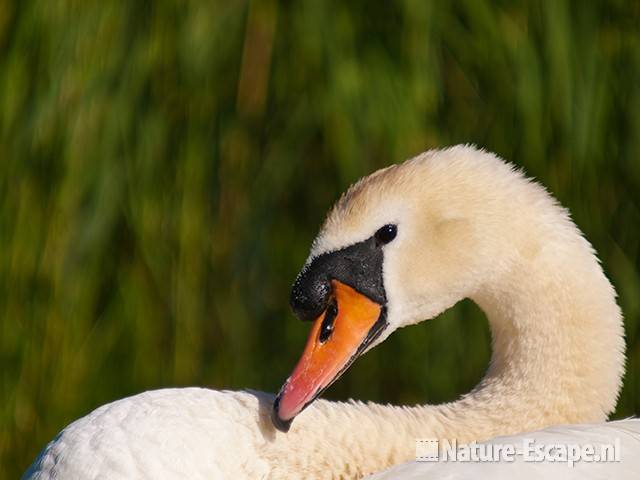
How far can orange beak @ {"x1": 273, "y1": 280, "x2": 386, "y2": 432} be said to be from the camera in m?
1.33

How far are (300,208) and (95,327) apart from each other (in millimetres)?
401

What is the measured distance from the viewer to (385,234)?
1.42 meters

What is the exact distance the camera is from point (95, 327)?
2139 millimetres

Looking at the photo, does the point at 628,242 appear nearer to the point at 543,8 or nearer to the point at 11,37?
the point at 543,8

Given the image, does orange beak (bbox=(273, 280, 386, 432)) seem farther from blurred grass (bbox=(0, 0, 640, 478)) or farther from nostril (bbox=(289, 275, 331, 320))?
blurred grass (bbox=(0, 0, 640, 478))

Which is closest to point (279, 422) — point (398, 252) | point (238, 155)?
point (398, 252)

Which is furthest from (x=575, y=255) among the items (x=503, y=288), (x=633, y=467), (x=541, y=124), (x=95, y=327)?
(x=95, y=327)

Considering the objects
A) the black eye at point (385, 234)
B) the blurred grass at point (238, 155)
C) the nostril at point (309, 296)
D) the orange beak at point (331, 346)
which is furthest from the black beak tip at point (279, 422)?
the blurred grass at point (238, 155)

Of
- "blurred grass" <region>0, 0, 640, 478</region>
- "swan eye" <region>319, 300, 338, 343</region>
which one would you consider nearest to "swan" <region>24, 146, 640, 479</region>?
"swan eye" <region>319, 300, 338, 343</region>

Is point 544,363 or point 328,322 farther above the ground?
point 328,322

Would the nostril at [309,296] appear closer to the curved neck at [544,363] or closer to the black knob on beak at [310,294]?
the black knob on beak at [310,294]

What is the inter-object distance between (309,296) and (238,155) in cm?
76

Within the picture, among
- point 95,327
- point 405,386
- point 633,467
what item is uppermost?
point 633,467

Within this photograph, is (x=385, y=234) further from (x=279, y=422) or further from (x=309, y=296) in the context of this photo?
(x=279, y=422)
